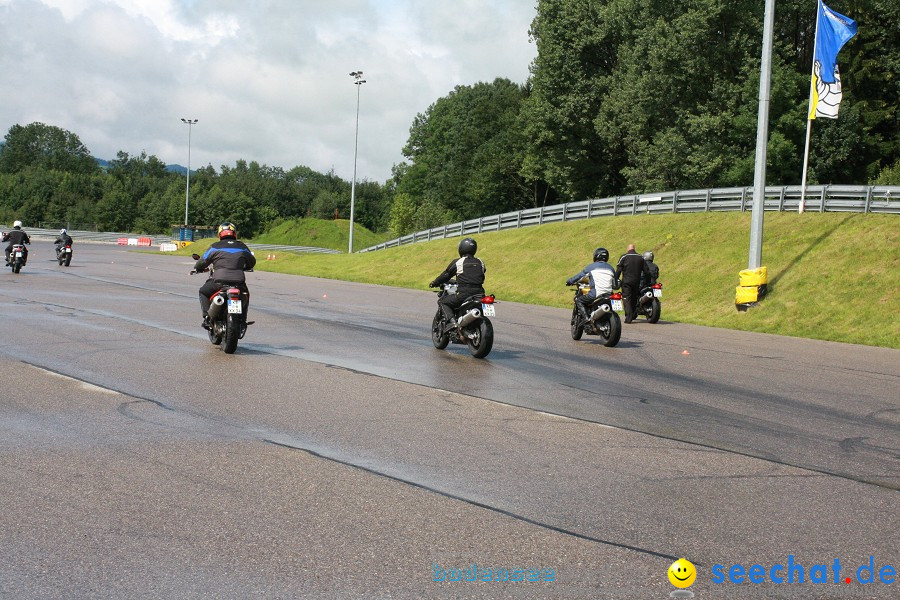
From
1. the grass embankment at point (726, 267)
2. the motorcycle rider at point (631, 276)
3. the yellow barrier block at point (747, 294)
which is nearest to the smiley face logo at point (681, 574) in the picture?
the motorcycle rider at point (631, 276)

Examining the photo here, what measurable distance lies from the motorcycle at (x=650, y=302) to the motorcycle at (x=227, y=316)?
11931 millimetres

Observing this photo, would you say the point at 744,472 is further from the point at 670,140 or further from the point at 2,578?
the point at 670,140

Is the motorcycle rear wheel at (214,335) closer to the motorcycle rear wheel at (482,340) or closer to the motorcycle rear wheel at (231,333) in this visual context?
the motorcycle rear wheel at (231,333)

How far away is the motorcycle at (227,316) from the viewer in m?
13.1

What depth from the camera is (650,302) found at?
75.5 ft

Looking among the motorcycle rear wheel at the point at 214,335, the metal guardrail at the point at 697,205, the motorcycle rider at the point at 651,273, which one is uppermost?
the metal guardrail at the point at 697,205

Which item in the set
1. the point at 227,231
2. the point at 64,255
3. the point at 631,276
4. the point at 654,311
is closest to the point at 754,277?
the point at 654,311

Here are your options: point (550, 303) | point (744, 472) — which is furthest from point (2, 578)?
point (550, 303)

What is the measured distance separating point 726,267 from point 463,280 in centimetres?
1829

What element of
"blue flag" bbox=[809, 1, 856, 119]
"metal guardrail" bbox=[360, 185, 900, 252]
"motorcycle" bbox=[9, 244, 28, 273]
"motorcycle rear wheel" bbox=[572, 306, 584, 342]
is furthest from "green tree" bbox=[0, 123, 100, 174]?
"motorcycle rear wheel" bbox=[572, 306, 584, 342]

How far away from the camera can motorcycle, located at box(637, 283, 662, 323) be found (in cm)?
2262

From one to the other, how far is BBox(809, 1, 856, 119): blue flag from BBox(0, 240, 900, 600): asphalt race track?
1533 cm

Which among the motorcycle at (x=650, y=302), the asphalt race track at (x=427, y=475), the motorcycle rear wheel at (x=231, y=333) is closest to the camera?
the asphalt race track at (x=427, y=475)

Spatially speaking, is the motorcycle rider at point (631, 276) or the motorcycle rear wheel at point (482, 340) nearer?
the motorcycle rear wheel at point (482, 340)
